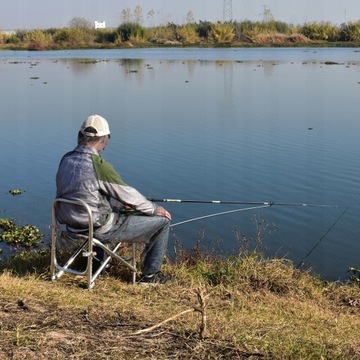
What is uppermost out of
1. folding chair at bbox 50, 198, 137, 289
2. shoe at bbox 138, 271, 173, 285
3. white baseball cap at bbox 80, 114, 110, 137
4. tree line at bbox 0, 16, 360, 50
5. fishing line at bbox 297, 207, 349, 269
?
tree line at bbox 0, 16, 360, 50

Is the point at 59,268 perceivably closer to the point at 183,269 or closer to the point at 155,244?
the point at 155,244

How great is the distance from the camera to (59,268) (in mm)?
4988

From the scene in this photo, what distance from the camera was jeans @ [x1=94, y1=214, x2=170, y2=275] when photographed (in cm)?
496

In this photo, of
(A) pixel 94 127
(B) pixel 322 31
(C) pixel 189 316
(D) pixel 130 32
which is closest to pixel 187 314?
(C) pixel 189 316

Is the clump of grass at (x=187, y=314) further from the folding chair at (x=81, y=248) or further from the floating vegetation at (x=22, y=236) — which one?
the floating vegetation at (x=22, y=236)

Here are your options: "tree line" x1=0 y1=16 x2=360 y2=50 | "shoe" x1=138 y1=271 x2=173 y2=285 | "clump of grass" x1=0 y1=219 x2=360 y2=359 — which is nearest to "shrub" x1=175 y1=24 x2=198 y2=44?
"tree line" x1=0 y1=16 x2=360 y2=50

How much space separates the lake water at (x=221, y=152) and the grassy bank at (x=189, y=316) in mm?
1598

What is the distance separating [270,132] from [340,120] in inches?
97.9

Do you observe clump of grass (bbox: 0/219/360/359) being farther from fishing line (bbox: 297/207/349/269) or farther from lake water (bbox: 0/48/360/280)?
lake water (bbox: 0/48/360/280)

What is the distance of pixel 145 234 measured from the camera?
5.05 m

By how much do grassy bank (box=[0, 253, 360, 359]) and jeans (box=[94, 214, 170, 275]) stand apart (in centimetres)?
23

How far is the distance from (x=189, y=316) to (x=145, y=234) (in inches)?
41.1

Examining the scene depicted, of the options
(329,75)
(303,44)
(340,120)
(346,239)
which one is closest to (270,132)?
(340,120)

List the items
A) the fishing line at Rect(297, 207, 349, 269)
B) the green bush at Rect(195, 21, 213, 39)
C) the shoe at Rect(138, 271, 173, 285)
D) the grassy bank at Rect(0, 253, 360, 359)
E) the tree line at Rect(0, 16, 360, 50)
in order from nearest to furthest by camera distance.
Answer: the grassy bank at Rect(0, 253, 360, 359) → the shoe at Rect(138, 271, 173, 285) → the fishing line at Rect(297, 207, 349, 269) → the tree line at Rect(0, 16, 360, 50) → the green bush at Rect(195, 21, 213, 39)
